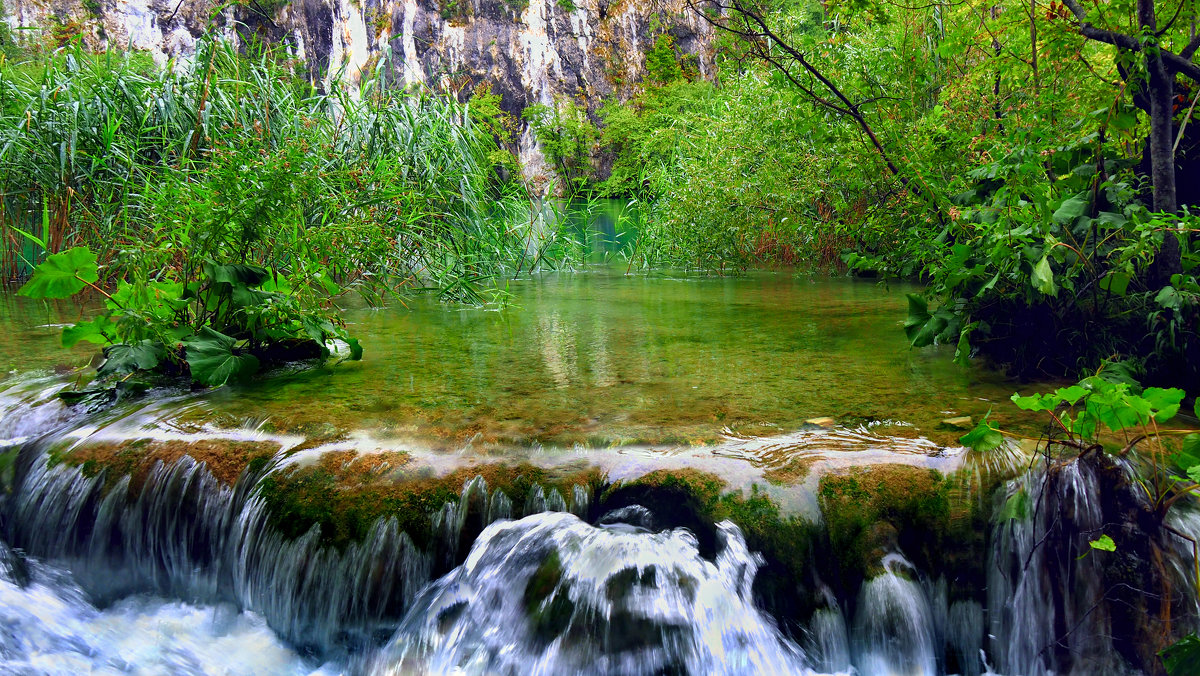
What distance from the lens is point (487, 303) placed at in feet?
21.5

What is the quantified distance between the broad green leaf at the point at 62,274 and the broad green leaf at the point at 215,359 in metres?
0.51

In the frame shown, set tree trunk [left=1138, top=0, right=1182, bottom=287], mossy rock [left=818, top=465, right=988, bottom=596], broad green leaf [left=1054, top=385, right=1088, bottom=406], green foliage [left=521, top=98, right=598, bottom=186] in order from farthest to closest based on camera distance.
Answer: green foliage [left=521, top=98, right=598, bottom=186], tree trunk [left=1138, top=0, right=1182, bottom=287], mossy rock [left=818, top=465, right=988, bottom=596], broad green leaf [left=1054, top=385, right=1088, bottom=406]

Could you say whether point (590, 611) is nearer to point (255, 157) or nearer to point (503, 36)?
point (255, 157)

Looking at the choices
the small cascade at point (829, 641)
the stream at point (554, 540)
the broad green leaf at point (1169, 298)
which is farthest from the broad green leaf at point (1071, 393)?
the broad green leaf at point (1169, 298)

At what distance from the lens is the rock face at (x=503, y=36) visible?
2914 centimetres

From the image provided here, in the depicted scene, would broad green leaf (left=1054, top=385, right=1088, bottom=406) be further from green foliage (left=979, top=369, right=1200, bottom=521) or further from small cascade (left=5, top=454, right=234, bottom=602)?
small cascade (left=5, top=454, right=234, bottom=602)

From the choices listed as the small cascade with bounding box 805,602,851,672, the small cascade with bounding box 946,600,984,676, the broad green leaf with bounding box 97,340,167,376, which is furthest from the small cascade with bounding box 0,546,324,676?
the small cascade with bounding box 946,600,984,676

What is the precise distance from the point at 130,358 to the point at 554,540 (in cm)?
240

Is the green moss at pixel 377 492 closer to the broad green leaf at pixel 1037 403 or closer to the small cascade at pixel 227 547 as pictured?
the small cascade at pixel 227 547

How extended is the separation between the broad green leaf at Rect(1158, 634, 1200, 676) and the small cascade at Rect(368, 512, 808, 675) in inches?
36.6

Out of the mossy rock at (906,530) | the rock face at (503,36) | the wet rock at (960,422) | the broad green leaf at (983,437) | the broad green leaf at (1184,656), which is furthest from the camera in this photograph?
the rock face at (503,36)

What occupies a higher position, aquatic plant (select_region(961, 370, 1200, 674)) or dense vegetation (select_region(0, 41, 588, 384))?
dense vegetation (select_region(0, 41, 588, 384))

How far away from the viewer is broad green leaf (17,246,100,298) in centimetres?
327

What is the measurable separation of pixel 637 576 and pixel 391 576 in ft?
2.78
